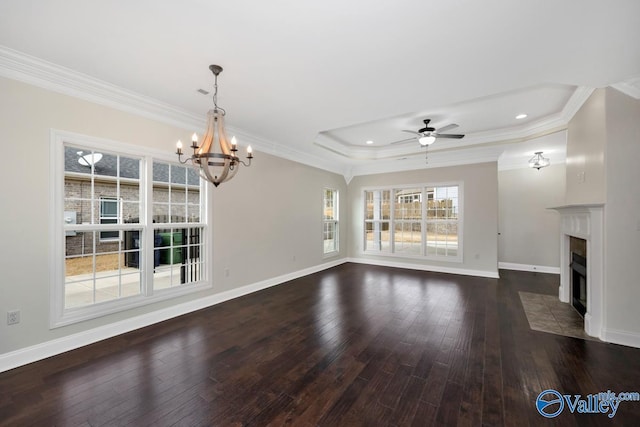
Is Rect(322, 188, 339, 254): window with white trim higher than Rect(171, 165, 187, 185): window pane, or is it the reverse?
Rect(171, 165, 187, 185): window pane

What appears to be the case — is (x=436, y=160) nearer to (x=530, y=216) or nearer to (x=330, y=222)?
(x=530, y=216)

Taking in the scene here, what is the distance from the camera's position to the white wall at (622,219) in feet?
8.94

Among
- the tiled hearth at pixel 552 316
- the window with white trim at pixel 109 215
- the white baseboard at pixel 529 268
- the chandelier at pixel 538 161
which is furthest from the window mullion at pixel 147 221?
the white baseboard at pixel 529 268

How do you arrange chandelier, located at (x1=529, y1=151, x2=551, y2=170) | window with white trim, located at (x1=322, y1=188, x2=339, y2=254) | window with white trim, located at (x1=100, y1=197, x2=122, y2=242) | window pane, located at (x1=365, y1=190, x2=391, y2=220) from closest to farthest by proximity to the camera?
window with white trim, located at (x1=100, y1=197, x2=122, y2=242)
chandelier, located at (x1=529, y1=151, x2=551, y2=170)
window with white trim, located at (x1=322, y1=188, x2=339, y2=254)
window pane, located at (x1=365, y1=190, x2=391, y2=220)

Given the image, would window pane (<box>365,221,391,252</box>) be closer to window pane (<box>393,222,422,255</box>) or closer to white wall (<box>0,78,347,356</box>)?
window pane (<box>393,222,422,255</box>)

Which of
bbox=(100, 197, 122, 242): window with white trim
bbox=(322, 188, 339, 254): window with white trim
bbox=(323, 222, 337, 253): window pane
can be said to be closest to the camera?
bbox=(100, 197, 122, 242): window with white trim

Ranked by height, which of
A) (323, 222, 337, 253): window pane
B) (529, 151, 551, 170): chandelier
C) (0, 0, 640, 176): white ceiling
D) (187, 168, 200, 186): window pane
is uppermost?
(0, 0, 640, 176): white ceiling

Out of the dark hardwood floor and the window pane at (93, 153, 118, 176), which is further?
the window pane at (93, 153, 118, 176)

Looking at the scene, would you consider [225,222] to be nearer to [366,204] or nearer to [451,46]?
[451,46]

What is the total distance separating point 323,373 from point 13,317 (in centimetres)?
291

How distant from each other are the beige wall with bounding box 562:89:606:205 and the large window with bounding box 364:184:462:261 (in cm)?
238

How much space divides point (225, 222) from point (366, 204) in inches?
174

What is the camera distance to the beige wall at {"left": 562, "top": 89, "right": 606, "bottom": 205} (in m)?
2.93

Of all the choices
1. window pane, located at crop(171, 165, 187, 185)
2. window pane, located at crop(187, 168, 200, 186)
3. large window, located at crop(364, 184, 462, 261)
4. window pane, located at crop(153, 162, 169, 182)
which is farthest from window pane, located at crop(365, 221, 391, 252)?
window pane, located at crop(153, 162, 169, 182)
